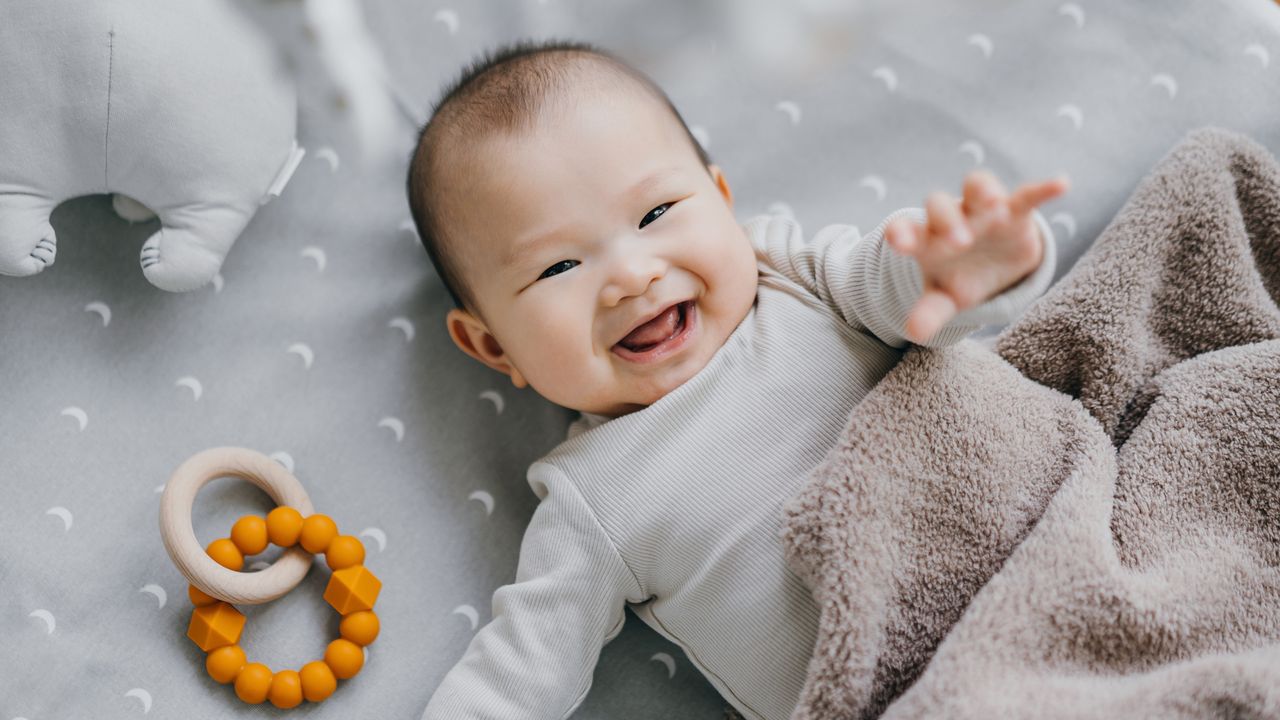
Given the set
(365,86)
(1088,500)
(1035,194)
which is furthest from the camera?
(365,86)

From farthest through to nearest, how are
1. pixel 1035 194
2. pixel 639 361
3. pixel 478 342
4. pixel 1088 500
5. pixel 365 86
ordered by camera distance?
1. pixel 365 86
2. pixel 478 342
3. pixel 639 361
4. pixel 1088 500
5. pixel 1035 194

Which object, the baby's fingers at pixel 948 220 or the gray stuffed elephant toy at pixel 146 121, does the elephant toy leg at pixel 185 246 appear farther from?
the baby's fingers at pixel 948 220

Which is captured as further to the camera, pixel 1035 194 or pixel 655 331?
pixel 655 331

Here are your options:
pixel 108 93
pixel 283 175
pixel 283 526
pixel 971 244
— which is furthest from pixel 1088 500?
pixel 108 93

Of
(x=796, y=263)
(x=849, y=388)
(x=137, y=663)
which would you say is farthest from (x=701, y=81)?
(x=137, y=663)

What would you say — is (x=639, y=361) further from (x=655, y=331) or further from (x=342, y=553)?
(x=342, y=553)

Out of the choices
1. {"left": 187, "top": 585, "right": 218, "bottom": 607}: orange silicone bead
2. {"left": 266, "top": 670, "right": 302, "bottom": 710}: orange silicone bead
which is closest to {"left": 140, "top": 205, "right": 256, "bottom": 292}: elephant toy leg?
{"left": 187, "top": 585, "right": 218, "bottom": 607}: orange silicone bead

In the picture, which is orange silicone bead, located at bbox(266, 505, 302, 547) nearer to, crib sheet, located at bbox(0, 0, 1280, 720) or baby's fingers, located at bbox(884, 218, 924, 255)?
crib sheet, located at bbox(0, 0, 1280, 720)

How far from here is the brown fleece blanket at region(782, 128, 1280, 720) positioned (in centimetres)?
80

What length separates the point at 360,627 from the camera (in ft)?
3.28

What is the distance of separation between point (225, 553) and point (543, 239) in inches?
17.4

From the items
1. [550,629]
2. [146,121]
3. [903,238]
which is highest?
[903,238]

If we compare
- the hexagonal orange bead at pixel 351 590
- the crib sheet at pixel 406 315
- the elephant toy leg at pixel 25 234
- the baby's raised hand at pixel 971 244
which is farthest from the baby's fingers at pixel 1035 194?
the elephant toy leg at pixel 25 234

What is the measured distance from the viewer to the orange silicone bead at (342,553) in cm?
100
